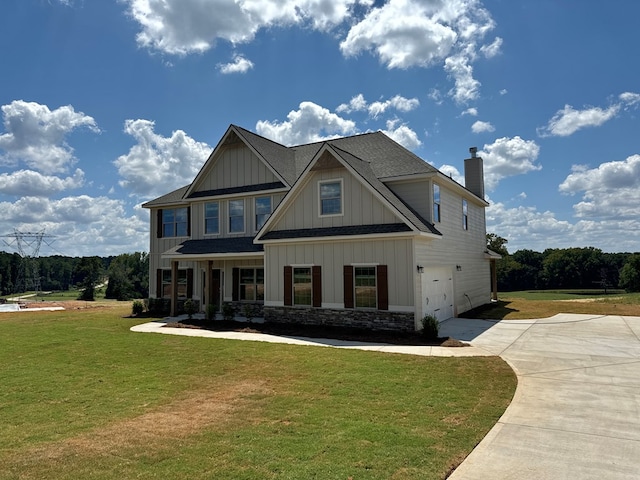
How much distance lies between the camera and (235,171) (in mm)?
20734

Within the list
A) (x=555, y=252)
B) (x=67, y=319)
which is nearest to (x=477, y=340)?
(x=67, y=319)

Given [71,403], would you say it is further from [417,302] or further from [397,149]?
[397,149]

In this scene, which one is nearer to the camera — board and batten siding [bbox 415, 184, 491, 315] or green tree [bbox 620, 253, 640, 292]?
board and batten siding [bbox 415, 184, 491, 315]

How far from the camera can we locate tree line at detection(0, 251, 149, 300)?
225 feet

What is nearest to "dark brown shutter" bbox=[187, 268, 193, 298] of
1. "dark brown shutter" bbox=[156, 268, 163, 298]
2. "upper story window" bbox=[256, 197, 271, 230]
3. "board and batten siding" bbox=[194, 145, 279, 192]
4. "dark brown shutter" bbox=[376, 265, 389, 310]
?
"dark brown shutter" bbox=[156, 268, 163, 298]

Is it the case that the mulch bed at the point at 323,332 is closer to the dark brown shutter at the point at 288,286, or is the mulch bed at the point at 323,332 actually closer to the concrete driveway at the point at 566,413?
the dark brown shutter at the point at 288,286

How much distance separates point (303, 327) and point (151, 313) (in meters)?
10.3

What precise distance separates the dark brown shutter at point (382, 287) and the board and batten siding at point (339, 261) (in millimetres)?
126

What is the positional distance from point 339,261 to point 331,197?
257cm

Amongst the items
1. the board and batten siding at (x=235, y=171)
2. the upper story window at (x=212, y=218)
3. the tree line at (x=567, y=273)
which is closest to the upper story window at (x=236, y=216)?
the upper story window at (x=212, y=218)

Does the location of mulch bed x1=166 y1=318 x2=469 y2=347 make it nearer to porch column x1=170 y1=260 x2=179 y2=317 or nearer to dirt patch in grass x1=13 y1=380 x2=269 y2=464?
porch column x1=170 y1=260 x2=179 y2=317

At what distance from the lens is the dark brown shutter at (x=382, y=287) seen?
14.3 meters

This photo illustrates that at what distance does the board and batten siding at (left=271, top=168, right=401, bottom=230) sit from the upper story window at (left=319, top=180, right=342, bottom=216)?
0.16 meters

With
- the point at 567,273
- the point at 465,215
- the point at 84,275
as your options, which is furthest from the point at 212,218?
the point at 84,275
